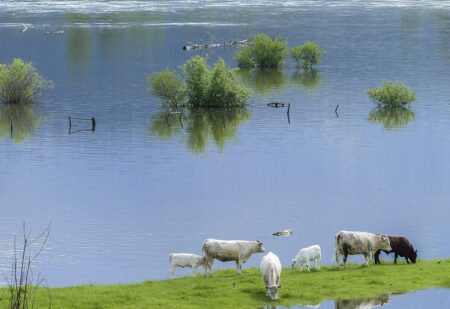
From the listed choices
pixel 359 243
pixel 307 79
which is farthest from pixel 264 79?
pixel 359 243

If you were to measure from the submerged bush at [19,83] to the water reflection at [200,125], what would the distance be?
516 inches

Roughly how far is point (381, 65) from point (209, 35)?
3640cm

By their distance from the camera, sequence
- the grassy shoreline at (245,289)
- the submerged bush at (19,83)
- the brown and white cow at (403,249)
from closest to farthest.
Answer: the grassy shoreline at (245,289)
the brown and white cow at (403,249)
the submerged bush at (19,83)

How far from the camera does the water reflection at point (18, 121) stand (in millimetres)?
89562

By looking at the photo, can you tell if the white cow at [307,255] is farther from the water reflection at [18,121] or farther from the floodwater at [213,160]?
the water reflection at [18,121]

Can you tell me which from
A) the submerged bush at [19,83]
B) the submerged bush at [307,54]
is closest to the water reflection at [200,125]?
the submerged bush at [19,83]

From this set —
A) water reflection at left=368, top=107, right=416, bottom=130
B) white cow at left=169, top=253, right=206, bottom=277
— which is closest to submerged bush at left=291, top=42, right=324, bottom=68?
water reflection at left=368, top=107, right=416, bottom=130

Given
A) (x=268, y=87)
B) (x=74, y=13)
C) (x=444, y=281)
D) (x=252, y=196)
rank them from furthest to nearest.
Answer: (x=74, y=13) → (x=268, y=87) → (x=252, y=196) → (x=444, y=281)

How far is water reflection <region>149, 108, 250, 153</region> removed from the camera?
86.4 metres

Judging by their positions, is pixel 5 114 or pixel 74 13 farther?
pixel 74 13

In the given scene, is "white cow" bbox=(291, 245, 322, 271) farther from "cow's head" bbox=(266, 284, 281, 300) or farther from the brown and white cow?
"cow's head" bbox=(266, 284, 281, 300)

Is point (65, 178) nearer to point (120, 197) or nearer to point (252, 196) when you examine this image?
point (120, 197)

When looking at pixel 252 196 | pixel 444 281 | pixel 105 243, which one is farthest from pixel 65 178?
pixel 444 281

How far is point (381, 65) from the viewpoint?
128m
